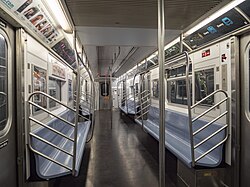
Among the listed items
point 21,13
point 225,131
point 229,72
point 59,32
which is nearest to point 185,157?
point 225,131

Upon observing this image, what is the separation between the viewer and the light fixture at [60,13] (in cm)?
229

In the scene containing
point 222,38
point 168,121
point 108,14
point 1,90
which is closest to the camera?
point 1,90

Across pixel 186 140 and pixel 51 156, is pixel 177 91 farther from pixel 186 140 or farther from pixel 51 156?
pixel 51 156

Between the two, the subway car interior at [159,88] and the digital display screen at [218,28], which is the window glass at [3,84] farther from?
the digital display screen at [218,28]

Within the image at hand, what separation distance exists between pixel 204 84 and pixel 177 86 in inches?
54.6

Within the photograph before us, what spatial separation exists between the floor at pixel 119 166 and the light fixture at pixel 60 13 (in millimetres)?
2085

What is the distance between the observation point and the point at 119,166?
356cm

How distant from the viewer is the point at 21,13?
198cm

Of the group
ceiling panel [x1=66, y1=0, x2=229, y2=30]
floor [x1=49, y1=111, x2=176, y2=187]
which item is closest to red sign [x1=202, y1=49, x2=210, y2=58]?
ceiling panel [x1=66, y1=0, x2=229, y2=30]

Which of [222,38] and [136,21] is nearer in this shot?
[222,38]

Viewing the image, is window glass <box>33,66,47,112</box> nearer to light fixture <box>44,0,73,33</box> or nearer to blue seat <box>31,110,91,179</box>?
blue seat <box>31,110,91,179</box>

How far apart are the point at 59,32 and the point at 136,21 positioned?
1292 mm

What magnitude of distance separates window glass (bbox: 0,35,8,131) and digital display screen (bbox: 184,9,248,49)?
241 cm

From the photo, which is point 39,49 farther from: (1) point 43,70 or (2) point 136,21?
(2) point 136,21
